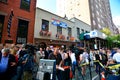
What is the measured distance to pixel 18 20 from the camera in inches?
468

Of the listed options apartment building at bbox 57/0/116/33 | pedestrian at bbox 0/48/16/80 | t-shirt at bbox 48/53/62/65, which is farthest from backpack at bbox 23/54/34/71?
apartment building at bbox 57/0/116/33

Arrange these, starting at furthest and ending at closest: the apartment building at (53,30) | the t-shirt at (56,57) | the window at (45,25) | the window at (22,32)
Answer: the window at (45,25)
the apartment building at (53,30)
the window at (22,32)
the t-shirt at (56,57)

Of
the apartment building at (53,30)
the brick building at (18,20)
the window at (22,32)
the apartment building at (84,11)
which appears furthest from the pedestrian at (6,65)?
the apartment building at (84,11)

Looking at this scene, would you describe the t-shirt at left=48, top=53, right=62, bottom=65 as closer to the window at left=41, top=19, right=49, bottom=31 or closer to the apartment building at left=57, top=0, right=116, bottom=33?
the window at left=41, top=19, right=49, bottom=31

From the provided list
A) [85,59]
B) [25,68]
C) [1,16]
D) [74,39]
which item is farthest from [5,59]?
[74,39]

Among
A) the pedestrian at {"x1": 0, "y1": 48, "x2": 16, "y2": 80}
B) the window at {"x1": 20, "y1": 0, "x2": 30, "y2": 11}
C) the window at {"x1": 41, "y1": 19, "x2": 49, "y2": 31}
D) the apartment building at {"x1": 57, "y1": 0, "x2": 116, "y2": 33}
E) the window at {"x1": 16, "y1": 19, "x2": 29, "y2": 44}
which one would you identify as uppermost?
the apartment building at {"x1": 57, "y1": 0, "x2": 116, "y2": 33}

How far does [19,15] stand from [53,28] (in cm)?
564

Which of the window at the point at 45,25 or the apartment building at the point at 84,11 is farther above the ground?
the apartment building at the point at 84,11

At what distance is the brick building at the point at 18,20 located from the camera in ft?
35.2

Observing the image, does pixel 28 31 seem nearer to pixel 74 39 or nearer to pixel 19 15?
pixel 19 15

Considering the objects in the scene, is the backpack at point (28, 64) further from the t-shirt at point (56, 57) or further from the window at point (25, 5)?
the window at point (25, 5)

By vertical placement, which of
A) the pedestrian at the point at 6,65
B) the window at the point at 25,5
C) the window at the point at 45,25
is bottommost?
the pedestrian at the point at 6,65

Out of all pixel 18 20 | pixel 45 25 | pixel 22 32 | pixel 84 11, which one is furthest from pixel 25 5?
pixel 84 11

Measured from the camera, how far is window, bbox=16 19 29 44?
11906mm
